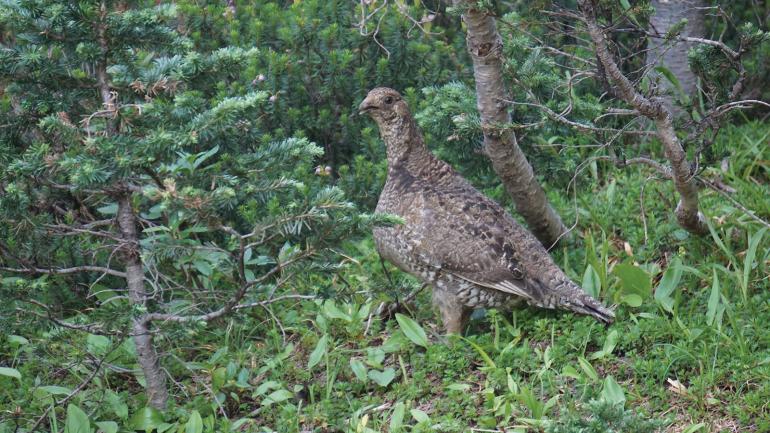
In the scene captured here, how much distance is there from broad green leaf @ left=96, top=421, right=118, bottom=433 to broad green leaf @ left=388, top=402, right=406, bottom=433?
1.38 metres

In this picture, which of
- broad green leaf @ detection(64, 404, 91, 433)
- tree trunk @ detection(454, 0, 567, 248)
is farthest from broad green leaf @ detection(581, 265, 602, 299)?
broad green leaf @ detection(64, 404, 91, 433)

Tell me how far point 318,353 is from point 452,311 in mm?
835

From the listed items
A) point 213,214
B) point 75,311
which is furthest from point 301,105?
point 213,214

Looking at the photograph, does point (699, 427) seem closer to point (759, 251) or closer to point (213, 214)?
point (759, 251)

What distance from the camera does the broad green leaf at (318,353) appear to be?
530cm

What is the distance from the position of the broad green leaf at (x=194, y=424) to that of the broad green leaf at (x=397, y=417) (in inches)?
37.7

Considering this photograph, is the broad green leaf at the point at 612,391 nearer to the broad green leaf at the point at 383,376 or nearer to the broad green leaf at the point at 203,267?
the broad green leaf at the point at 383,376

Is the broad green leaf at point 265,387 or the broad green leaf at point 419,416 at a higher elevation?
the broad green leaf at point 419,416

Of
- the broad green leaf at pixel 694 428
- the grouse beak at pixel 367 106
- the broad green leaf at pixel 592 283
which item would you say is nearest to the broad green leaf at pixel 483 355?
the broad green leaf at pixel 592 283

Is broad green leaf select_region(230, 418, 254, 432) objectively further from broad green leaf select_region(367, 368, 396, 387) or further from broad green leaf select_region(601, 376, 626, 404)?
broad green leaf select_region(601, 376, 626, 404)

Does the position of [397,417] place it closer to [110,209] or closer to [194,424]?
[194,424]

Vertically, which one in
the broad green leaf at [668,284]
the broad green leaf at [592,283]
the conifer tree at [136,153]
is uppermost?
the conifer tree at [136,153]

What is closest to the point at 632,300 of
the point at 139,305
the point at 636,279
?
the point at 636,279

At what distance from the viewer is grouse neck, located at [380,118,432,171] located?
5.94 meters
